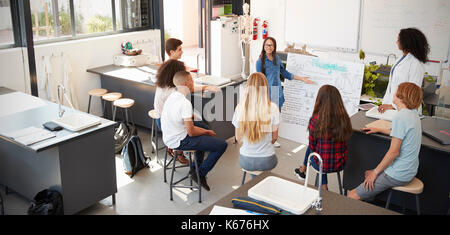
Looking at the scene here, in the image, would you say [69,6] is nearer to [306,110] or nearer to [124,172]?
[124,172]

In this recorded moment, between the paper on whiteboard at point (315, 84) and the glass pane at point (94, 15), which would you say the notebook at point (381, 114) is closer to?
the paper on whiteboard at point (315, 84)

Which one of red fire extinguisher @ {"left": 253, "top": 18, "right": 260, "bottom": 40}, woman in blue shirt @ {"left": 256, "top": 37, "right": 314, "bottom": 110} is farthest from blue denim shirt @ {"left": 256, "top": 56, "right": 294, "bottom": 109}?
red fire extinguisher @ {"left": 253, "top": 18, "right": 260, "bottom": 40}

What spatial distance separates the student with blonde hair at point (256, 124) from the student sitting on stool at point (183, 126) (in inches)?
21.4

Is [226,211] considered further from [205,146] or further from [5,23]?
[5,23]

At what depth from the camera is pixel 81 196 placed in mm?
3859

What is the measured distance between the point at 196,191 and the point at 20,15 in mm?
3008

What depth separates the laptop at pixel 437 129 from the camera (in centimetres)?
337

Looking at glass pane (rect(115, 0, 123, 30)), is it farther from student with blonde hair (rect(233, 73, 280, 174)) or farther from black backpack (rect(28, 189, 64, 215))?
student with blonde hair (rect(233, 73, 280, 174))

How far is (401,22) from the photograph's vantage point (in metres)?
6.58

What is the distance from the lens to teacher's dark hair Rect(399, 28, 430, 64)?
399 cm

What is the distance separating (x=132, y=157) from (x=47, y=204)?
1.27m

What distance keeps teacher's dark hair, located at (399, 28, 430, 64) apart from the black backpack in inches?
131
